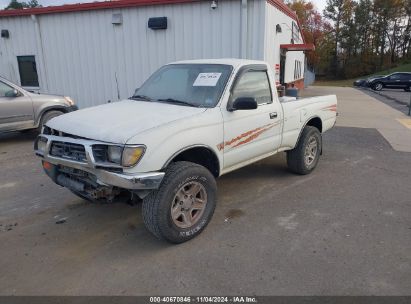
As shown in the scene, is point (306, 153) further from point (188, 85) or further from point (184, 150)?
point (184, 150)

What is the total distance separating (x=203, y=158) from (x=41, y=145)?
186 centimetres

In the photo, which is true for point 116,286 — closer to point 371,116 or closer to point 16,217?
point 16,217

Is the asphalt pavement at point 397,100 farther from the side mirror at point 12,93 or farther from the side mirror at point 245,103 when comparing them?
the side mirror at point 12,93

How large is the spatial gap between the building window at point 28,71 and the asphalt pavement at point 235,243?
8347 millimetres

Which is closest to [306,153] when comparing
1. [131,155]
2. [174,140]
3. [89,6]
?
[174,140]

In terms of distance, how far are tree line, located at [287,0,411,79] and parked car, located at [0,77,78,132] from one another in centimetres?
5910

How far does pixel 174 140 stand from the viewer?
3.45 meters

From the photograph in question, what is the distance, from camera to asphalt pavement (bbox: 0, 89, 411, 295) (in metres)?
3.00

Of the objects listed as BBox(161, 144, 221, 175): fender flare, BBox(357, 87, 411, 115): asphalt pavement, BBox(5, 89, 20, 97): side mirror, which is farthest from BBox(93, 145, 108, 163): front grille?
BBox(357, 87, 411, 115): asphalt pavement

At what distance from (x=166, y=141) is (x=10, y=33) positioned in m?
12.2

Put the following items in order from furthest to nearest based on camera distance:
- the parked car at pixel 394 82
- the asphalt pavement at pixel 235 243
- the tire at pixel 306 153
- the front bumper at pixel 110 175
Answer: the parked car at pixel 394 82, the tire at pixel 306 153, the front bumper at pixel 110 175, the asphalt pavement at pixel 235 243

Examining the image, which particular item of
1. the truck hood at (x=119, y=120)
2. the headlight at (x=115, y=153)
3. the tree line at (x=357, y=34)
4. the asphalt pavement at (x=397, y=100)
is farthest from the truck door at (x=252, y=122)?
the tree line at (x=357, y=34)

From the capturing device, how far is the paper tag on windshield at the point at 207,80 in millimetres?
4289

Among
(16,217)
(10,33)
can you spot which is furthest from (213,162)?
(10,33)
